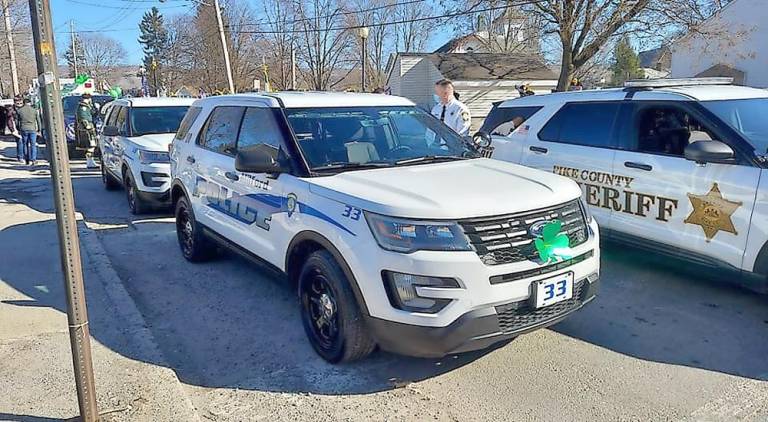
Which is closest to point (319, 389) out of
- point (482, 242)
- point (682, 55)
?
point (482, 242)

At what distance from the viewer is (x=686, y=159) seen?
189 inches

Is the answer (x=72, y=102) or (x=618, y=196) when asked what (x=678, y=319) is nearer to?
(x=618, y=196)

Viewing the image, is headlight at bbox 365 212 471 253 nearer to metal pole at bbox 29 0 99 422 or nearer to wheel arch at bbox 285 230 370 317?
wheel arch at bbox 285 230 370 317

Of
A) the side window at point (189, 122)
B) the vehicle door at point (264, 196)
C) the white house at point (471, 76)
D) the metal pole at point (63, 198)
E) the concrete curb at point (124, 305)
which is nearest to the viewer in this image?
the metal pole at point (63, 198)

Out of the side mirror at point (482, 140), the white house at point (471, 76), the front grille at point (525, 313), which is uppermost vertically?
the white house at point (471, 76)

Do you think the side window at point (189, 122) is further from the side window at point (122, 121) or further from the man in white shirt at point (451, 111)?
A: the side window at point (122, 121)

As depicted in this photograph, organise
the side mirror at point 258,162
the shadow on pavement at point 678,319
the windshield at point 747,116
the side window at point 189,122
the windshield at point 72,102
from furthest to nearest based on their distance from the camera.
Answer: the windshield at point 72,102 → the side window at point 189,122 → the windshield at point 747,116 → the side mirror at point 258,162 → the shadow on pavement at point 678,319

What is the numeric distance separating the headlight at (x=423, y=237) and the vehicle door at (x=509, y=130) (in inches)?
141

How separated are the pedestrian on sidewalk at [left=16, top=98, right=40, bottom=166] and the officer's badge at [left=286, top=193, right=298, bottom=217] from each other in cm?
1339

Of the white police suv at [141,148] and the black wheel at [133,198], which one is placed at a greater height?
the white police suv at [141,148]

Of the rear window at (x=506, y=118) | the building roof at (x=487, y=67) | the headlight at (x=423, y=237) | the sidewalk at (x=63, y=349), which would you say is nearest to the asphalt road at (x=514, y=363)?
the sidewalk at (x=63, y=349)

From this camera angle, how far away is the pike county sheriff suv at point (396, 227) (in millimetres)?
3121

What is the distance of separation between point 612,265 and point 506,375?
8.53 ft

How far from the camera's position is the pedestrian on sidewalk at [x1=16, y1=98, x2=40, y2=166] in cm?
1443
